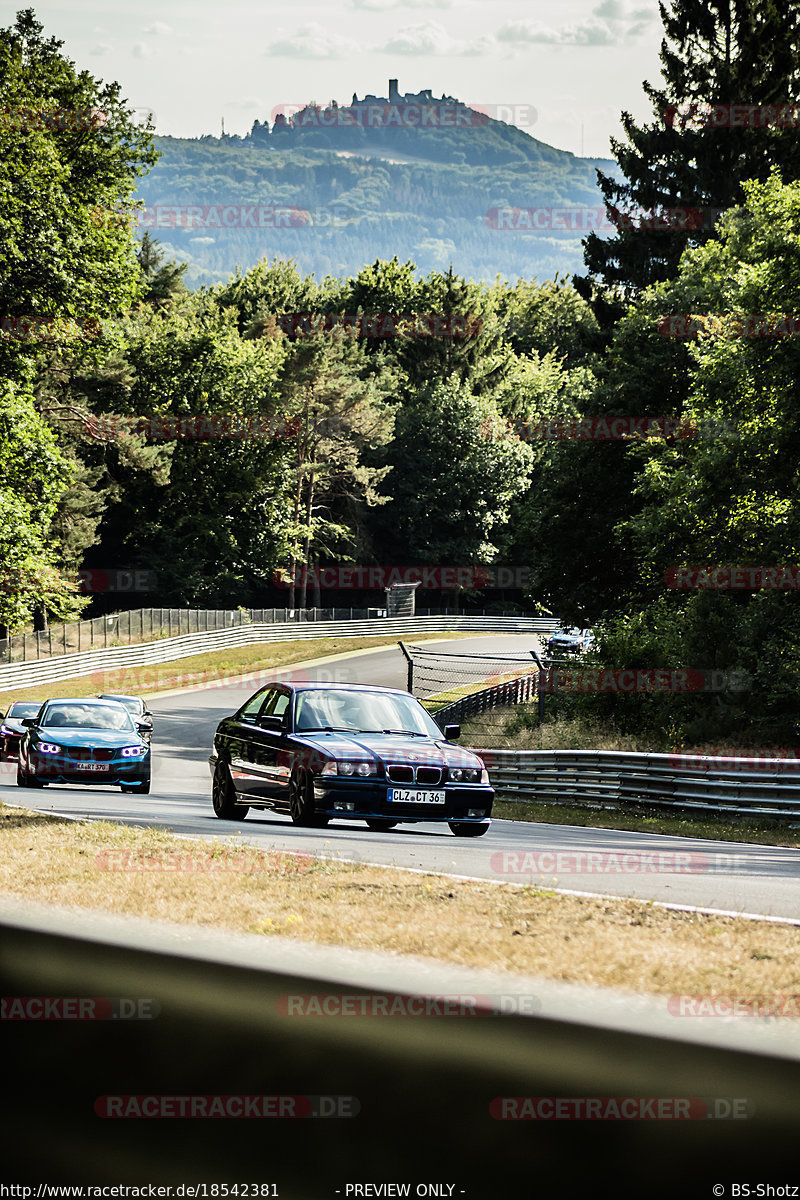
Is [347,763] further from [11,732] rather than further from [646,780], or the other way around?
[11,732]

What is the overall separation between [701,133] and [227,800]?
119 feet

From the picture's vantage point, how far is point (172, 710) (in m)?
44.7

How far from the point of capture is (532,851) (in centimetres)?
1266

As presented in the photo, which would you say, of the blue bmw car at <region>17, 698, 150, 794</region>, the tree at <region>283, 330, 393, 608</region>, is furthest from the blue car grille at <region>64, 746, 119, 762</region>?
the tree at <region>283, 330, 393, 608</region>

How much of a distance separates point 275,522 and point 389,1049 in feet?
245

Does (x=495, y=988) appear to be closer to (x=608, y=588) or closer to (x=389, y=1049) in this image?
(x=389, y=1049)

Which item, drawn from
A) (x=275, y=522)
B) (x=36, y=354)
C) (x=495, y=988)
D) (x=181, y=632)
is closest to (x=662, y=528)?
(x=36, y=354)

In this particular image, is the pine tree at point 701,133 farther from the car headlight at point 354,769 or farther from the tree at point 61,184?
the car headlight at point 354,769

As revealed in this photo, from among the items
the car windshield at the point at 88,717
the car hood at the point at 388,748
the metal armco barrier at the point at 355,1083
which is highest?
the metal armco barrier at the point at 355,1083

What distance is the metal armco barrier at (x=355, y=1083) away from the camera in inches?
95.6

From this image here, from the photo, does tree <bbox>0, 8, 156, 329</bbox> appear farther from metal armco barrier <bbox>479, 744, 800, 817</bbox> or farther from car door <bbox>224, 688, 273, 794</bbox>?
car door <bbox>224, 688, 273, 794</bbox>

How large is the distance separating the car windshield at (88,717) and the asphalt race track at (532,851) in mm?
985

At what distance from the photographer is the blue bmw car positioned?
63.9 feet

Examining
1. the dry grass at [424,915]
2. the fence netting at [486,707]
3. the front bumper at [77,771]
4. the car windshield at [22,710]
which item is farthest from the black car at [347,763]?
the car windshield at [22,710]
